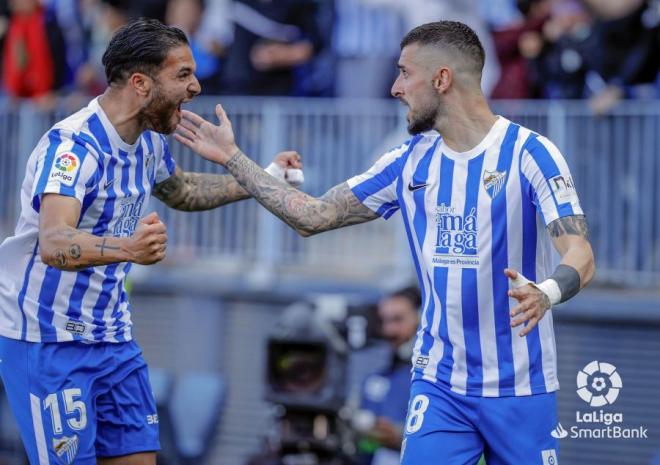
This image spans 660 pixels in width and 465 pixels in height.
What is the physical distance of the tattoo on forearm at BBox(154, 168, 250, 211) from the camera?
665 centimetres

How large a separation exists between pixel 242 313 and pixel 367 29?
287 centimetres

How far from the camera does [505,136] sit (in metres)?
5.79

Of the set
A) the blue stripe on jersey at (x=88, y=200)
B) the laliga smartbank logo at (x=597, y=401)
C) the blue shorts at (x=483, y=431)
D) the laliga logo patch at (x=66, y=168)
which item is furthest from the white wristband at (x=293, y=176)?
the laliga smartbank logo at (x=597, y=401)

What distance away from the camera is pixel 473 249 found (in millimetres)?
5723

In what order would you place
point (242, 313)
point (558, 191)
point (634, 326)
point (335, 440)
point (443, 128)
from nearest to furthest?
point (558, 191), point (443, 128), point (335, 440), point (634, 326), point (242, 313)

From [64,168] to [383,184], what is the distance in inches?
60.8

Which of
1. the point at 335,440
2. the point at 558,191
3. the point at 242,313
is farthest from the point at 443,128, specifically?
the point at 242,313

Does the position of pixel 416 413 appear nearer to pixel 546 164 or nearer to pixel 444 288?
pixel 444 288

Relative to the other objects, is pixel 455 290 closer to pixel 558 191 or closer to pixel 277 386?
pixel 558 191

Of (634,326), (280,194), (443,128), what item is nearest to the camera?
(443,128)

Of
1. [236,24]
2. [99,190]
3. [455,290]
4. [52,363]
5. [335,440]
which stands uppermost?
[236,24]

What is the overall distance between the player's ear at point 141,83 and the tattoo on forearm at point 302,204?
0.59 metres

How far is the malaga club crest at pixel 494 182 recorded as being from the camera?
5699mm

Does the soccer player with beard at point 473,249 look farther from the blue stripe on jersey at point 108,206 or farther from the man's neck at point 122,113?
the blue stripe on jersey at point 108,206
